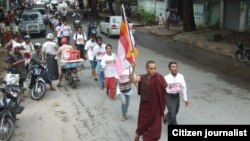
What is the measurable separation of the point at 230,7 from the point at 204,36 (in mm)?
3754

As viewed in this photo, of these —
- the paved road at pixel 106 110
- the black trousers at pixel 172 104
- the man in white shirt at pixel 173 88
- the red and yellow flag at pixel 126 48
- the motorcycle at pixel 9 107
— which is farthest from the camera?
the paved road at pixel 106 110

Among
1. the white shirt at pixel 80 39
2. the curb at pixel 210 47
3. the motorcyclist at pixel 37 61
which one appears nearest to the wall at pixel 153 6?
the curb at pixel 210 47

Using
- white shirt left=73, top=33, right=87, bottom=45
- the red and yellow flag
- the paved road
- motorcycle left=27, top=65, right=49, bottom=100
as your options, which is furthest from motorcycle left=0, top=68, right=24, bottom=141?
white shirt left=73, top=33, right=87, bottom=45

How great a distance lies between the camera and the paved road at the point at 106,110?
10.3 metres

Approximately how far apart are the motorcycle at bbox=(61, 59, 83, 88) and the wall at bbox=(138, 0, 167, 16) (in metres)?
28.0

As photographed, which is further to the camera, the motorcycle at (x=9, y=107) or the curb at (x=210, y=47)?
the curb at (x=210, y=47)

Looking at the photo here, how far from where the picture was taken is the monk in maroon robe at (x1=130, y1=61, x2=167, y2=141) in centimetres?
803

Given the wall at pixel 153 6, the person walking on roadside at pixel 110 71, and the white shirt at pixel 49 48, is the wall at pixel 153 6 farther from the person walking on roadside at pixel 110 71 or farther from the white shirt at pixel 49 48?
the person walking on roadside at pixel 110 71

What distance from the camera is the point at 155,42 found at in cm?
2880

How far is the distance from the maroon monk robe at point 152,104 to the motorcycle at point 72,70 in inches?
277

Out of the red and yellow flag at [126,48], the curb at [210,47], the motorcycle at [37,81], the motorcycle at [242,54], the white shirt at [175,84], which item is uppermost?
the red and yellow flag at [126,48]

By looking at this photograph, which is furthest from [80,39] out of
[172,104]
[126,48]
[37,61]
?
[126,48]

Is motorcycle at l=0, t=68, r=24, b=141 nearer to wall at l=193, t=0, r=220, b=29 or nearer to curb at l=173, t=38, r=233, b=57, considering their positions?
curb at l=173, t=38, r=233, b=57

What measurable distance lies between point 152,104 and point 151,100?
0.24 ft
